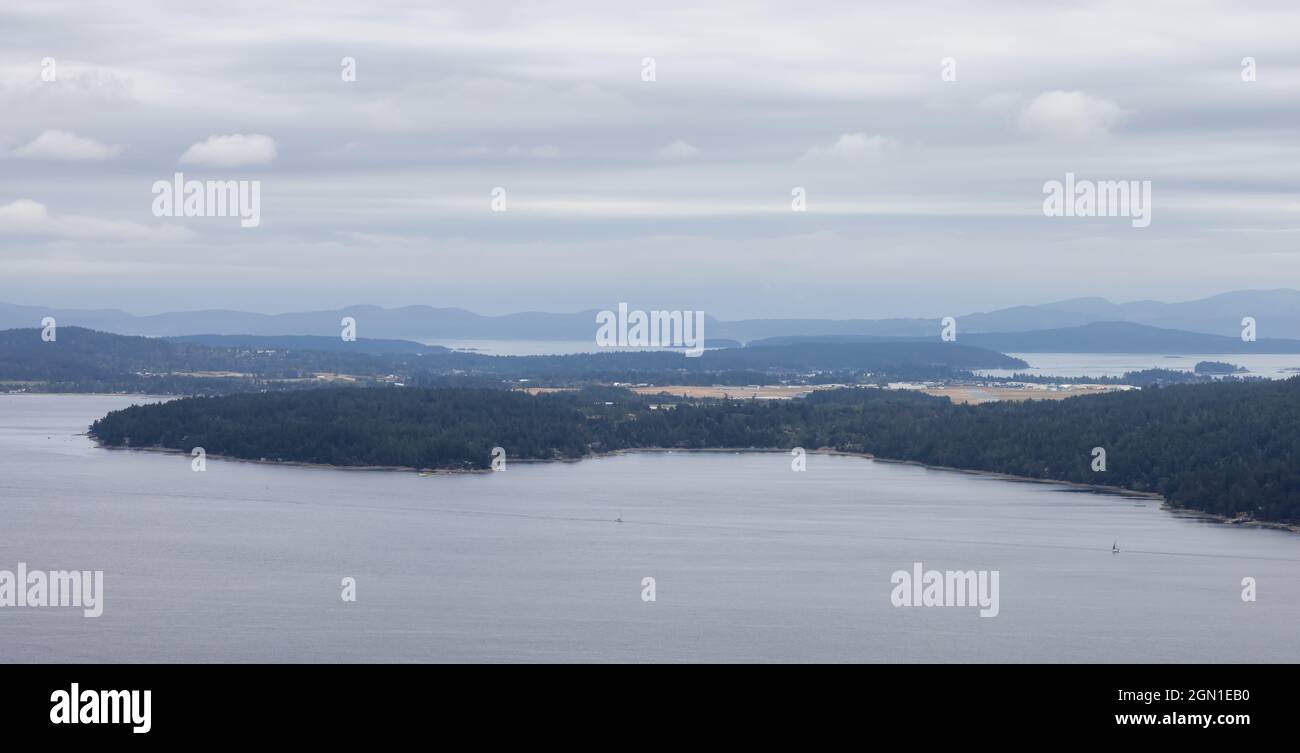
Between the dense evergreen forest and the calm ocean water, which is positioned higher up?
the dense evergreen forest

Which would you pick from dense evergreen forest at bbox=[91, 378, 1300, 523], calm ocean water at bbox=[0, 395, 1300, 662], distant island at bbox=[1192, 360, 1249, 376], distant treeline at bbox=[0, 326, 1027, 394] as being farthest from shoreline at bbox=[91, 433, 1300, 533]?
distant island at bbox=[1192, 360, 1249, 376]

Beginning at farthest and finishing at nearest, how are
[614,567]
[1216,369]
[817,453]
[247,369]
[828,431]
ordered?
1. [1216,369]
2. [247,369]
3. [828,431]
4. [817,453]
5. [614,567]

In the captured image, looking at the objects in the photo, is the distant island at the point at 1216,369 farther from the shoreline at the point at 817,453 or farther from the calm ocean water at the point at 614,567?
the calm ocean water at the point at 614,567

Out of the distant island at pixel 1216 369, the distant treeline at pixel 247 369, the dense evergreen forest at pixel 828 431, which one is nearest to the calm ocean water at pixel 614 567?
the dense evergreen forest at pixel 828 431

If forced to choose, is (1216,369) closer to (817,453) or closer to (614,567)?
(817,453)

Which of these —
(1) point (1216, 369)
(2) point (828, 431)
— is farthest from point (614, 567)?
(1) point (1216, 369)

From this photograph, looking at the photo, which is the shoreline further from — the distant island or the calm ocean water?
the distant island
